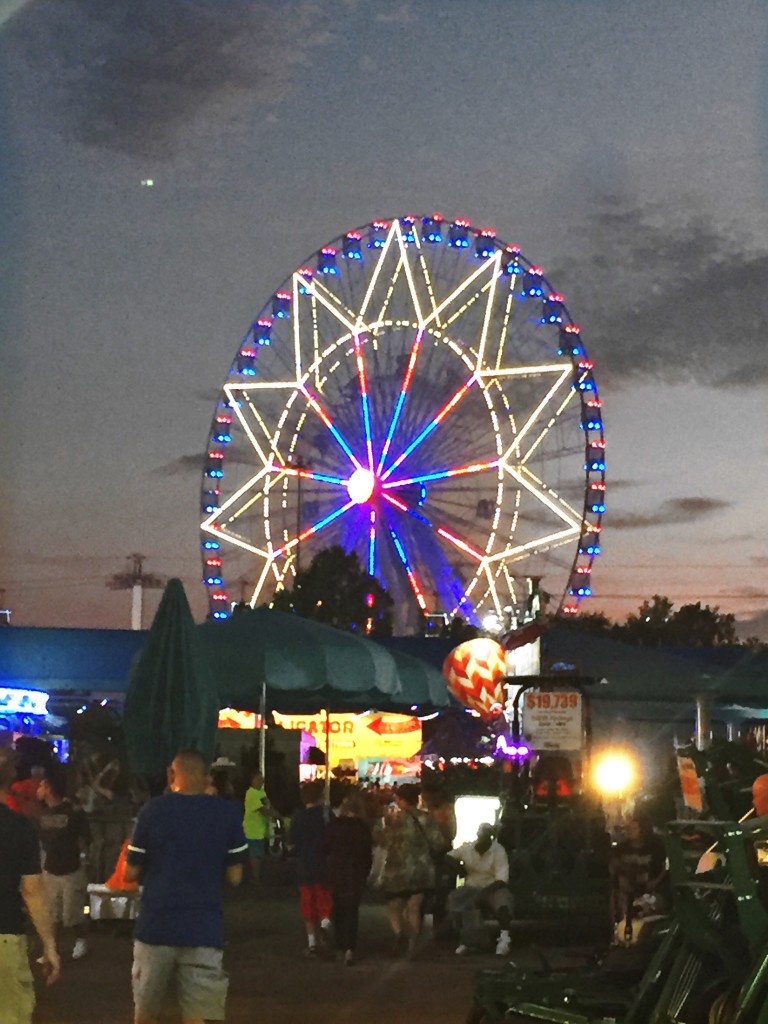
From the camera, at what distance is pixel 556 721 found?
637 inches

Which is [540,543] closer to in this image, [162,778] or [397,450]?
[397,450]

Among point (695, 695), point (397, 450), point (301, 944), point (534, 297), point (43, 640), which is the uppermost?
point (534, 297)

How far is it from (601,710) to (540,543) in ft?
26.7

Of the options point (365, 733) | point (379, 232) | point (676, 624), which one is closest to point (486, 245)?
point (379, 232)

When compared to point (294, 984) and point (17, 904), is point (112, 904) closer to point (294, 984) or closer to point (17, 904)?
point (294, 984)

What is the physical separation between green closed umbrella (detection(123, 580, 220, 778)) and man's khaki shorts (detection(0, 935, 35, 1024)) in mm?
9618

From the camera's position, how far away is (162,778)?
17078 millimetres

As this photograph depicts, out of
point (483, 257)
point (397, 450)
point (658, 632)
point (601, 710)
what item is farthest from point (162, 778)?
point (658, 632)

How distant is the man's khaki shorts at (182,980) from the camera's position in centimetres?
763

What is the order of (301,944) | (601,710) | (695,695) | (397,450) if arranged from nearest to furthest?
(301,944) → (695,695) → (601,710) → (397,450)

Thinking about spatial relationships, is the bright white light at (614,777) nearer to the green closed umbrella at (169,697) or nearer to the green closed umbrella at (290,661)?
the green closed umbrella at (290,661)

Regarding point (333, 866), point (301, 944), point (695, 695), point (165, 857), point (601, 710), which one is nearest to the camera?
point (165, 857)

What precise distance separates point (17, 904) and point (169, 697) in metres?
10.0

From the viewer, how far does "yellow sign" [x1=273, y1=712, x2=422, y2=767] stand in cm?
3198
